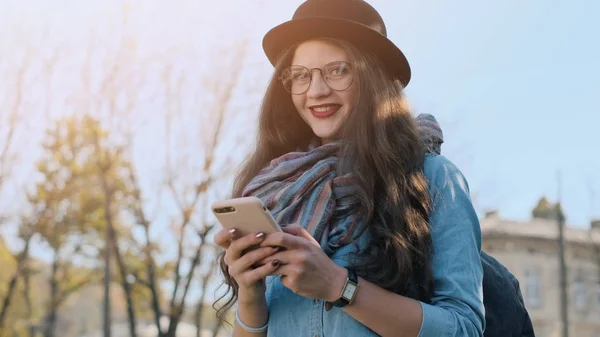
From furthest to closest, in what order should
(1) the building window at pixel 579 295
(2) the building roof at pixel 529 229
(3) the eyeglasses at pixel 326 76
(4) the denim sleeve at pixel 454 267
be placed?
(1) the building window at pixel 579 295 < (2) the building roof at pixel 529 229 < (3) the eyeglasses at pixel 326 76 < (4) the denim sleeve at pixel 454 267

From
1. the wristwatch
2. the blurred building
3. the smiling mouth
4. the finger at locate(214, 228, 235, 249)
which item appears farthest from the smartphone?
the blurred building

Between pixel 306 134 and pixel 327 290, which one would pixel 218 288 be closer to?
pixel 306 134

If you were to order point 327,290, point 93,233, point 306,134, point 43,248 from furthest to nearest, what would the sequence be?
point 43,248, point 93,233, point 306,134, point 327,290

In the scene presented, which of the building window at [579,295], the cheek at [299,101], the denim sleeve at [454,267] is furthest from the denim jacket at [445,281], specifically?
the building window at [579,295]

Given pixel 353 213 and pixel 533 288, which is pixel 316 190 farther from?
pixel 533 288

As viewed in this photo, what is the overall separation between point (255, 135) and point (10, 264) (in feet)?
67.7

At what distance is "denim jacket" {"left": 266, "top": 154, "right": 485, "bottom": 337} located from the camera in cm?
193

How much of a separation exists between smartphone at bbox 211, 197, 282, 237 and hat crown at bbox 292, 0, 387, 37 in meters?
0.75

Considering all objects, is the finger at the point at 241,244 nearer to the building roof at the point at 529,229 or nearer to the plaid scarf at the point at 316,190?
the plaid scarf at the point at 316,190

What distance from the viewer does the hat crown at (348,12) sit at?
2369 mm

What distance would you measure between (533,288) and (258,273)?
3875cm

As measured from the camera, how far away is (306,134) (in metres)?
2.60

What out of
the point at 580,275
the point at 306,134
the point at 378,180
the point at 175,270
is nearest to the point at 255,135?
the point at 306,134

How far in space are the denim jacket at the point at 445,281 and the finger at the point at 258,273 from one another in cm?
21
